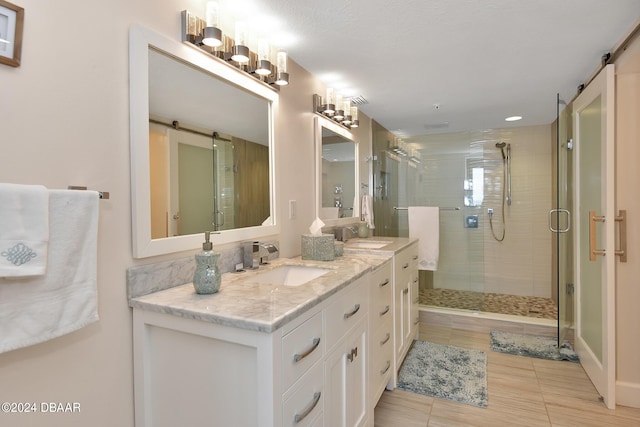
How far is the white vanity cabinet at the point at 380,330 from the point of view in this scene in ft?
5.83

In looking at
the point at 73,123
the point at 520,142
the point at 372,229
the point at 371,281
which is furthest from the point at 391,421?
the point at 520,142

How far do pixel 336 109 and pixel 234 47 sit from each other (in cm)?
119

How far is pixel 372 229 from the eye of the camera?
334cm

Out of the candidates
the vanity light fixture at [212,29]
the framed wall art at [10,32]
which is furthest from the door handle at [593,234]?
the framed wall art at [10,32]

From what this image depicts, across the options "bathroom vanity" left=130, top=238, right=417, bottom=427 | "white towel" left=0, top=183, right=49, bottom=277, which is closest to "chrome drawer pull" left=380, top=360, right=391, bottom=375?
"bathroom vanity" left=130, top=238, right=417, bottom=427

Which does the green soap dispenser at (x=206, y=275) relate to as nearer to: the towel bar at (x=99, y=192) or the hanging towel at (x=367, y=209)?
the towel bar at (x=99, y=192)

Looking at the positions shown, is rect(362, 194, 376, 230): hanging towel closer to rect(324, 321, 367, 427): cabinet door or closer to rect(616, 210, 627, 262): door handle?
rect(324, 321, 367, 427): cabinet door

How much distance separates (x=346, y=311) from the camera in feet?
4.58

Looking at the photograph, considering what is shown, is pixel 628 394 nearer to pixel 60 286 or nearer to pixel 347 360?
pixel 347 360

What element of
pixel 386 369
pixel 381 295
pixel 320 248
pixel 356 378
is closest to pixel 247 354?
pixel 356 378

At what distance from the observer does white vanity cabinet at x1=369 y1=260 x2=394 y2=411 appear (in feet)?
5.83

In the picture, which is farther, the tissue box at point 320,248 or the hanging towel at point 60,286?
the tissue box at point 320,248

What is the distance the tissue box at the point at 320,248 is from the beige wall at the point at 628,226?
1.76m

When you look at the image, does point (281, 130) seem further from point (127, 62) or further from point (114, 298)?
point (114, 298)
